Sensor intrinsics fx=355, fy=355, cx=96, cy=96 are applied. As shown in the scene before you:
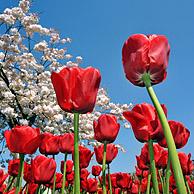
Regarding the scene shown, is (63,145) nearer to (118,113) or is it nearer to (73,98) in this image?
(73,98)

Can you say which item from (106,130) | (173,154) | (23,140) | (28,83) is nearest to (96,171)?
(106,130)

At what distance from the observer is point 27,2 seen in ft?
55.2

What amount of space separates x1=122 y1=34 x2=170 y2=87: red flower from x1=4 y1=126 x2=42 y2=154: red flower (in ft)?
2.52

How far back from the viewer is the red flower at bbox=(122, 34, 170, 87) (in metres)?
1.32

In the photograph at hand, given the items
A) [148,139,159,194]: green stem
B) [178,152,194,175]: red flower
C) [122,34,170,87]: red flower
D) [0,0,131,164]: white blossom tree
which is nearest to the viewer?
[122,34,170,87]: red flower

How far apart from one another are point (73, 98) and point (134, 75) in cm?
31

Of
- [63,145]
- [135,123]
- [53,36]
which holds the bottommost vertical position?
[135,123]

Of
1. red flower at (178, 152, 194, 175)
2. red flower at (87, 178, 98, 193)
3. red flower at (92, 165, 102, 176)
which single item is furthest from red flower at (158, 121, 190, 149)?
red flower at (92, 165, 102, 176)

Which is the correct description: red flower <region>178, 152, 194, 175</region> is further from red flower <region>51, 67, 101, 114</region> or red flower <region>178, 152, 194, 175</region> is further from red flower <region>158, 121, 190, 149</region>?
red flower <region>51, 67, 101, 114</region>

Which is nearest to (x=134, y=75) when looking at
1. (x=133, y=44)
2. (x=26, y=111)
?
(x=133, y=44)

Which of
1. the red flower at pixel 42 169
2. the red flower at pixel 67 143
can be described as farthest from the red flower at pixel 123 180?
the red flower at pixel 42 169

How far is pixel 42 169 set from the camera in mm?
2322

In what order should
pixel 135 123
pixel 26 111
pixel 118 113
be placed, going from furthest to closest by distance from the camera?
1. pixel 118 113
2. pixel 26 111
3. pixel 135 123

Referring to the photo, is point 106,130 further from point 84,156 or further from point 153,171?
point 153,171
